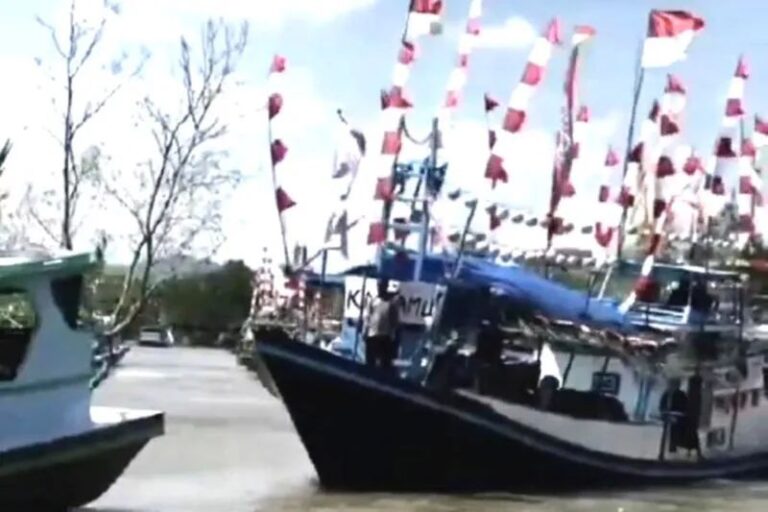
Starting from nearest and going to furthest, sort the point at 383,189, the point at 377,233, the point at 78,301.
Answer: the point at 78,301, the point at 383,189, the point at 377,233

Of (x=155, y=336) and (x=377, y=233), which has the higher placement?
(x=377, y=233)

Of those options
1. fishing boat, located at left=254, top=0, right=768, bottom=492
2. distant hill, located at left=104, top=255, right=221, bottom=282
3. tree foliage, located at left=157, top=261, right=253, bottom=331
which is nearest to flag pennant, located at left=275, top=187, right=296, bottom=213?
fishing boat, located at left=254, top=0, right=768, bottom=492

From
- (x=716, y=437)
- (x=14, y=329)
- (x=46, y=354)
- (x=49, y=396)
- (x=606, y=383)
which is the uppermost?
(x=606, y=383)

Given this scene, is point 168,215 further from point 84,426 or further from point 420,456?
point 84,426

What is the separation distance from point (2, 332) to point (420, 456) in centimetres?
604

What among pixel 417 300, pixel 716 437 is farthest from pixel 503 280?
pixel 716 437

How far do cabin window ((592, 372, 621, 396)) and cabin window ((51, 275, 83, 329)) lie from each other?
9.26m

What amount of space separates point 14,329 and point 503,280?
7.14 metres

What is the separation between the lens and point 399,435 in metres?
23.5

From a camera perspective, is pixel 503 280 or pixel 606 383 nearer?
pixel 503 280

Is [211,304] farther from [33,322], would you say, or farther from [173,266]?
[33,322]

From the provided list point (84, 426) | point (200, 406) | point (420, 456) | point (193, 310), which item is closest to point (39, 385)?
point (84, 426)

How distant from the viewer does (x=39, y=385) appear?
60.5 feet

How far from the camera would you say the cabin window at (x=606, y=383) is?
85.3 ft
